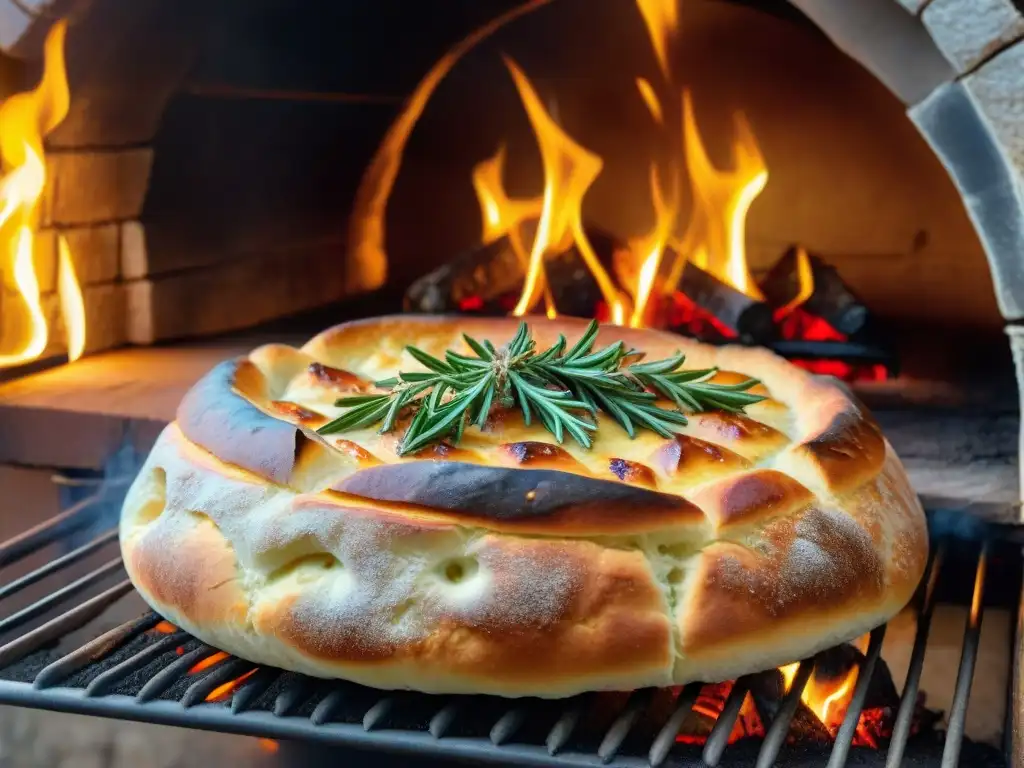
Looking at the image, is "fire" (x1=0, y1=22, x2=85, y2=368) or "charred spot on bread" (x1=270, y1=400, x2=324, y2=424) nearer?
"charred spot on bread" (x1=270, y1=400, x2=324, y2=424)

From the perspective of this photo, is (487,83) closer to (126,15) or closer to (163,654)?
(126,15)

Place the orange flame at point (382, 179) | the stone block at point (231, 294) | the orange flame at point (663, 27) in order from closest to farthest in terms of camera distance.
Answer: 1. the stone block at point (231, 294)
2. the orange flame at point (663, 27)
3. the orange flame at point (382, 179)

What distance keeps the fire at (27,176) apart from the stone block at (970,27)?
6.29 feet

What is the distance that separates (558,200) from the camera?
3.34 meters

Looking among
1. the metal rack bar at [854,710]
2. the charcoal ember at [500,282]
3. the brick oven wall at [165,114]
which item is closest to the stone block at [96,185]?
the brick oven wall at [165,114]

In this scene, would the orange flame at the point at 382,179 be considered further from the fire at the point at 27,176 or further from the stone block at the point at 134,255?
the fire at the point at 27,176

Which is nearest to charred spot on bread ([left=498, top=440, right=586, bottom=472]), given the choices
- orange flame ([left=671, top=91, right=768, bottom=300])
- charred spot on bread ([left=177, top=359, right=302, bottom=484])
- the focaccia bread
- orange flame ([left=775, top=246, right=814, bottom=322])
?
the focaccia bread

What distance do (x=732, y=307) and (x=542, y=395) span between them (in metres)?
1.25

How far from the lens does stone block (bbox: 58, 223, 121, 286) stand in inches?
115

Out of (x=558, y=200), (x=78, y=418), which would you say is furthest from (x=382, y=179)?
(x=78, y=418)

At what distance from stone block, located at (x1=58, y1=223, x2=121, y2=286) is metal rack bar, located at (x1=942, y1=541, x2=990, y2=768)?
2299mm

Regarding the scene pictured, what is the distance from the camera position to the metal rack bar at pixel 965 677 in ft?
4.40

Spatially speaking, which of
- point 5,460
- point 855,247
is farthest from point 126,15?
point 855,247

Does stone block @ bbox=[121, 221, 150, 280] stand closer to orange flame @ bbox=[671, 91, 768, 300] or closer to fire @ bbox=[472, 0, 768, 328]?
fire @ bbox=[472, 0, 768, 328]
